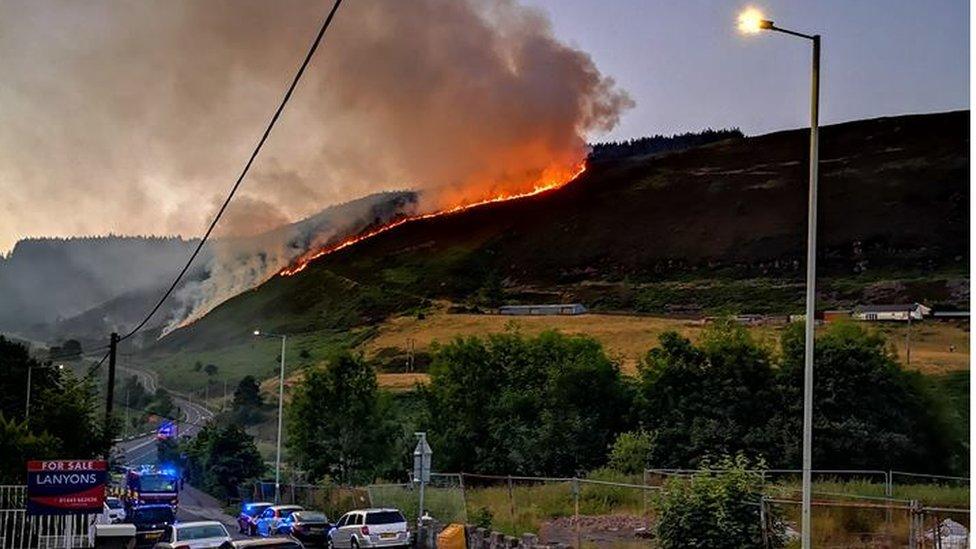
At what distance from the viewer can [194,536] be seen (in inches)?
1222

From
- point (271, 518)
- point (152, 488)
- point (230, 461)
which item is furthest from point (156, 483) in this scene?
point (230, 461)

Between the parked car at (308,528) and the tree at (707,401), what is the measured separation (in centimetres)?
2750

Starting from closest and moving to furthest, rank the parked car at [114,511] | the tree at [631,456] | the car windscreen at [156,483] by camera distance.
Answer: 1. the parked car at [114,511]
2. the tree at [631,456]
3. the car windscreen at [156,483]

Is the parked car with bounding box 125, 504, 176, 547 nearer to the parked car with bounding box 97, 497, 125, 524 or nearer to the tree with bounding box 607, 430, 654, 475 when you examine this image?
the parked car with bounding box 97, 497, 125, 524

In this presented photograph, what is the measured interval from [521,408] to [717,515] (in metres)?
54.3

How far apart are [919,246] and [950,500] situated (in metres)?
140

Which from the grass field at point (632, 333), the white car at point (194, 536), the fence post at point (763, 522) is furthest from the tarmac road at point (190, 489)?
the grass field at point (632, 333)

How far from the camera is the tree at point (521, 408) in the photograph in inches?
2803

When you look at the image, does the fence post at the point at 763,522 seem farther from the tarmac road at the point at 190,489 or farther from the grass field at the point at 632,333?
the grass field at the point at 632,333

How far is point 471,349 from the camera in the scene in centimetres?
8581

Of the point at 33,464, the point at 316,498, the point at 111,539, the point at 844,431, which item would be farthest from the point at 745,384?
the point at 33,464

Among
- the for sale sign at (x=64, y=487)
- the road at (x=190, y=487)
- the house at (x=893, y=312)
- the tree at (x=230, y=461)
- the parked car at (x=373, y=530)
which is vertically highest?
the house at (x=893, y=312)

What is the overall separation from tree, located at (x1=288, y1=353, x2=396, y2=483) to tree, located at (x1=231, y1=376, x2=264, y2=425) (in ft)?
340

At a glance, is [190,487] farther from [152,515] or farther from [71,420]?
[71,420]
